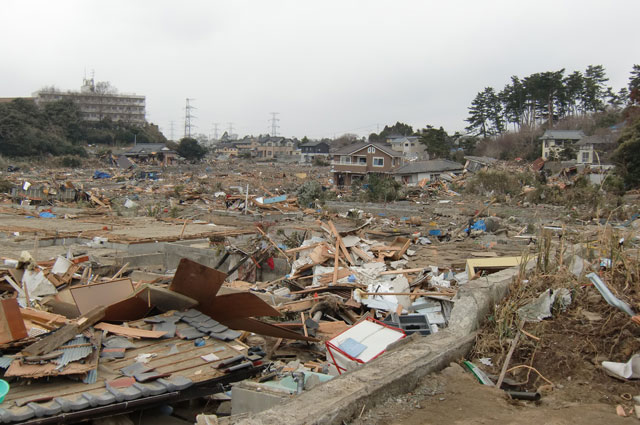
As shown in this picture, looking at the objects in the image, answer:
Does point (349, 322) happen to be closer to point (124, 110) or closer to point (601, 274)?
point (601, 274)

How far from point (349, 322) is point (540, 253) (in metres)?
2.86

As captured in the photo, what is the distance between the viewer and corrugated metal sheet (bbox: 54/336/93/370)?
433 centimetres

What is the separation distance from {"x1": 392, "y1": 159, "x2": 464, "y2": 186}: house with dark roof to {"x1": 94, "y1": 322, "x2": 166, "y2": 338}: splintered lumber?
126 ft

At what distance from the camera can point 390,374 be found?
3.57m

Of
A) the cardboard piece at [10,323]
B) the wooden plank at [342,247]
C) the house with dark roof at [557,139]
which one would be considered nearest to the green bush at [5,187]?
the wooden plank at [342,247]

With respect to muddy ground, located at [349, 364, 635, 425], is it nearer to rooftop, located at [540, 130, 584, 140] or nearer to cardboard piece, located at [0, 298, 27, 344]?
cardboard piece, located at [0, 298, 27, 344]

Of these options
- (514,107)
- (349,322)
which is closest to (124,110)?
(514,107)

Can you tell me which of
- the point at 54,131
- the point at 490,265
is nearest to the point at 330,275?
the point at 490,265

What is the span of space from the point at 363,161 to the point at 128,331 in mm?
42451

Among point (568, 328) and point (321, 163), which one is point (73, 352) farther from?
point (321, 163)

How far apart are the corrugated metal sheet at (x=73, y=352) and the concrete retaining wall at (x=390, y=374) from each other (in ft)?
6.04

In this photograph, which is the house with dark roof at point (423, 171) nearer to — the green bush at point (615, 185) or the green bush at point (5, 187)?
the green bush at point (615, 185)

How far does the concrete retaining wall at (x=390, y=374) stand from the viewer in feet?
9.80

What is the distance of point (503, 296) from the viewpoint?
5.39 m
